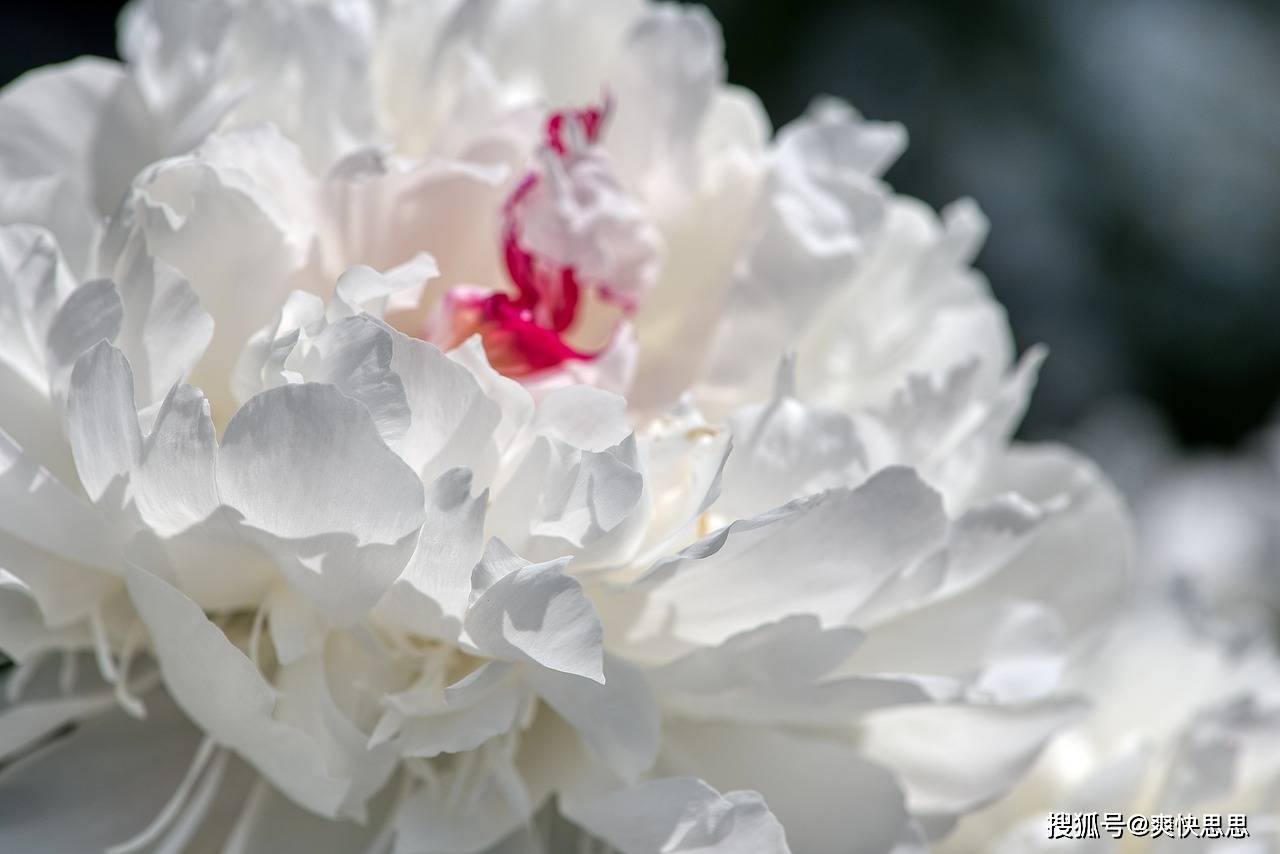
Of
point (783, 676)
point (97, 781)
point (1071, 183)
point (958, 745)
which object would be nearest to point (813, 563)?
point (783, 676)

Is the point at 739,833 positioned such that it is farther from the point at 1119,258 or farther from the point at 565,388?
the point at 1119,258

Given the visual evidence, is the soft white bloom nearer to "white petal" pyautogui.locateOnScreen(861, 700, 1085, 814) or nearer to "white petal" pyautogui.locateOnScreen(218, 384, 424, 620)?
"white petal" pyautogui.locateOnScreen(861, 700, 1085, 814)

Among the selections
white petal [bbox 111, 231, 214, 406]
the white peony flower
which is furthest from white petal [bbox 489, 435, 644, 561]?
white petal [bbox 111, 231, 214, 406]

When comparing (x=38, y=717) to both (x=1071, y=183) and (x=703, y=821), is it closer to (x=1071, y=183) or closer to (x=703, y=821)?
(x=703, y=821)

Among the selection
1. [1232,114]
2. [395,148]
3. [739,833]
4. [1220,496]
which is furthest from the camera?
[1232,114]

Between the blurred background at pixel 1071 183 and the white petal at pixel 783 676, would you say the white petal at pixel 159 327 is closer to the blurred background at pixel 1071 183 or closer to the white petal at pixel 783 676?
the white petal at pixel 783 676

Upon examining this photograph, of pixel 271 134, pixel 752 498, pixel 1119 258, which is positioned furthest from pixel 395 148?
pixel 1119 258

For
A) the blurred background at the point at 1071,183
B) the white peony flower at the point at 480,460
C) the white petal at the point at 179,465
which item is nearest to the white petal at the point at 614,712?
the white peony flower at the point at 480,460
